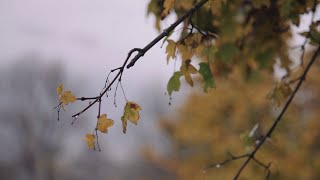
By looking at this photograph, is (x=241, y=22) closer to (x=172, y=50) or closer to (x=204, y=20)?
(x=204, y=20)

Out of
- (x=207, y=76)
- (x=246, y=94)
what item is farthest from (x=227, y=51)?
(x=246, y=94)

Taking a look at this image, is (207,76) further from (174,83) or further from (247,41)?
(247,41)

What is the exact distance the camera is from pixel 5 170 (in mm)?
27516

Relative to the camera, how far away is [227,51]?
12.2 ft

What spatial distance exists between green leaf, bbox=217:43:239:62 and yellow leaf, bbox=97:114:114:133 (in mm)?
1770

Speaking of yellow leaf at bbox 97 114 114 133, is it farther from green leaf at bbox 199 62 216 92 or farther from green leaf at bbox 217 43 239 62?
green leaf at bbox 217 43 239 62

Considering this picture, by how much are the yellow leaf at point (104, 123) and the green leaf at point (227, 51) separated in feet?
5.81

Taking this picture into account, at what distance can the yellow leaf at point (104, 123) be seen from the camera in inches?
79.9

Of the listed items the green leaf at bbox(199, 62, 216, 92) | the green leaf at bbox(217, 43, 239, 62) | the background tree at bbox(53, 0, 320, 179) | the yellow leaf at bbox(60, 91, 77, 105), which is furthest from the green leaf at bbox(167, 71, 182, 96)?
the green leaf at bbox(217, 43, 239, 62)

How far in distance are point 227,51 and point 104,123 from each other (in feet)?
6.15

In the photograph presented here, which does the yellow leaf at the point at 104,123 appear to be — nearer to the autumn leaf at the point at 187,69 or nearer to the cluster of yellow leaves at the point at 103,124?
the cluster of yellow leaves at the point at 103,124

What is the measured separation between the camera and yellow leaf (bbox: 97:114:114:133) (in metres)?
2.03

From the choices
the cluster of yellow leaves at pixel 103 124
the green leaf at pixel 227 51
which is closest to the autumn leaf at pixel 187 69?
the cluster of yellow leaves at pixel 103 124

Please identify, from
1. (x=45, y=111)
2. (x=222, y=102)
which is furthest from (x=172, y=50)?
(x=45, y=111)
